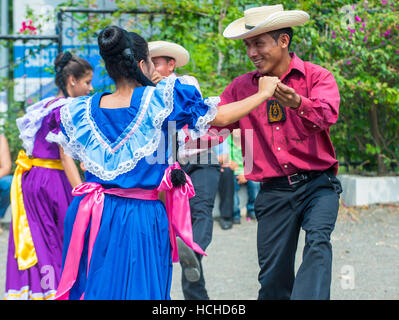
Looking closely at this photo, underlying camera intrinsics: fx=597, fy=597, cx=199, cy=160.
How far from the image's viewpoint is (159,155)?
308 centimetres

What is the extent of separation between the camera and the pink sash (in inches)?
121

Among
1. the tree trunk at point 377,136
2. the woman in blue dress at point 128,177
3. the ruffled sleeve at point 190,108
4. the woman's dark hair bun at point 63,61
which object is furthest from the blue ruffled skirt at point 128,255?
the tree trunk at point 377,136

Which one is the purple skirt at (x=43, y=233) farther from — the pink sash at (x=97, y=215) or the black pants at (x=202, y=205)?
the pink sash at (x=97, y=215)

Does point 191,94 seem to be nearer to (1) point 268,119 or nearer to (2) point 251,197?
(1) point 268,119

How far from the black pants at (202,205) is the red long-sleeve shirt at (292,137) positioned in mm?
852

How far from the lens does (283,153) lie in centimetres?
384

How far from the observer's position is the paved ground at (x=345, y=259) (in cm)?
497

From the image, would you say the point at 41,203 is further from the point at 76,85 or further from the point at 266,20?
the point at 266,20

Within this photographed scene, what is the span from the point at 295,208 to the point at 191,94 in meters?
1.19

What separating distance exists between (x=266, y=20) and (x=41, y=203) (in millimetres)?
2216

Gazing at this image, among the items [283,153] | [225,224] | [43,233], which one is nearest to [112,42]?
[283,153]

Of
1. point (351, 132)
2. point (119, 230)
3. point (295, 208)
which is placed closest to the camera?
point (119, 230)

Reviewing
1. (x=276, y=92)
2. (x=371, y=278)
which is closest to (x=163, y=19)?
(x=371, y=278)

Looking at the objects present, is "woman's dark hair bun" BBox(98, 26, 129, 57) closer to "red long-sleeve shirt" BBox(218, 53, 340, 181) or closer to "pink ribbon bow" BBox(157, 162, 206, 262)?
"pink ribbon bow" BBox(157, 162, 206, 262)
